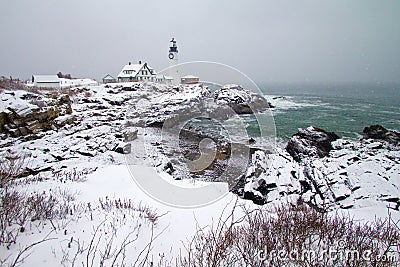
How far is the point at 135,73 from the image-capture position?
44750 millimetres

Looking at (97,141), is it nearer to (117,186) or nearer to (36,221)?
(117,186)

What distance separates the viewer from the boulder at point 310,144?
14602mm

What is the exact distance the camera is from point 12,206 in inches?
131

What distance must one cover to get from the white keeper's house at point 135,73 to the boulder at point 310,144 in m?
38.5

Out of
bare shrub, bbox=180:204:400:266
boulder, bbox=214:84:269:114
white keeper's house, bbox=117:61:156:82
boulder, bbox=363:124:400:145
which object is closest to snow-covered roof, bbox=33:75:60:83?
white keeper's house, bbox=117:61:156:82

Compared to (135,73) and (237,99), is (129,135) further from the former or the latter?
(135,73)

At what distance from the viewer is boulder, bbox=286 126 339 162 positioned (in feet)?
47.9

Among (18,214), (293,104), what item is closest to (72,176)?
(18,214)

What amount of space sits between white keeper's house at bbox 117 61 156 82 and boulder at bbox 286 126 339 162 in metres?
38.5

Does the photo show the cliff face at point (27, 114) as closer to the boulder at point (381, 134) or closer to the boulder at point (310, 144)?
the boulder at point (310, 144)

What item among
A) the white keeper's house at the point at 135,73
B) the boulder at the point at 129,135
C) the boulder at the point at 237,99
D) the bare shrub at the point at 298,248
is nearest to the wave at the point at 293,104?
the boulder at the point at 237,99

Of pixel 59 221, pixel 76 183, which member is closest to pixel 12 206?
pixel 59 221

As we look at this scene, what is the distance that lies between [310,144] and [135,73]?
133ft

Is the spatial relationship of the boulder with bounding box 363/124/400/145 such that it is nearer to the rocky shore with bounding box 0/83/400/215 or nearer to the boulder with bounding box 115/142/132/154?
the rocky shore with bounding box 0/83/400/215
